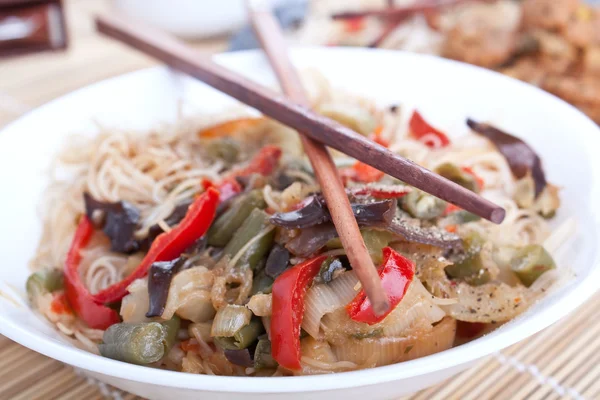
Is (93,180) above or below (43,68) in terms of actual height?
below

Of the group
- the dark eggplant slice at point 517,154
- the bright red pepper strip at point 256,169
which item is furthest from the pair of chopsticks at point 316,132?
the dark eggplant slice at point 517,154

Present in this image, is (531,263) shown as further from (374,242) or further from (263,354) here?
(263,354)

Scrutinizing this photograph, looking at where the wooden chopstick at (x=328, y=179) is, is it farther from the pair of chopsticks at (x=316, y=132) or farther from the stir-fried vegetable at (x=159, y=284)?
the stir-fried vegetable at (x=159, y=284)

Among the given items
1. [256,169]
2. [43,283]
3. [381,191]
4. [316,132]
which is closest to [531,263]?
[381,191]

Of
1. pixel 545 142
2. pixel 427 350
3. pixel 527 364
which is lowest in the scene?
pixel 527 364

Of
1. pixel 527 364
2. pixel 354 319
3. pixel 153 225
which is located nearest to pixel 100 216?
pixel 153 225

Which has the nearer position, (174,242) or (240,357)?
(240,357)

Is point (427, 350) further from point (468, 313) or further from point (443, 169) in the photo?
point (443, 169)
